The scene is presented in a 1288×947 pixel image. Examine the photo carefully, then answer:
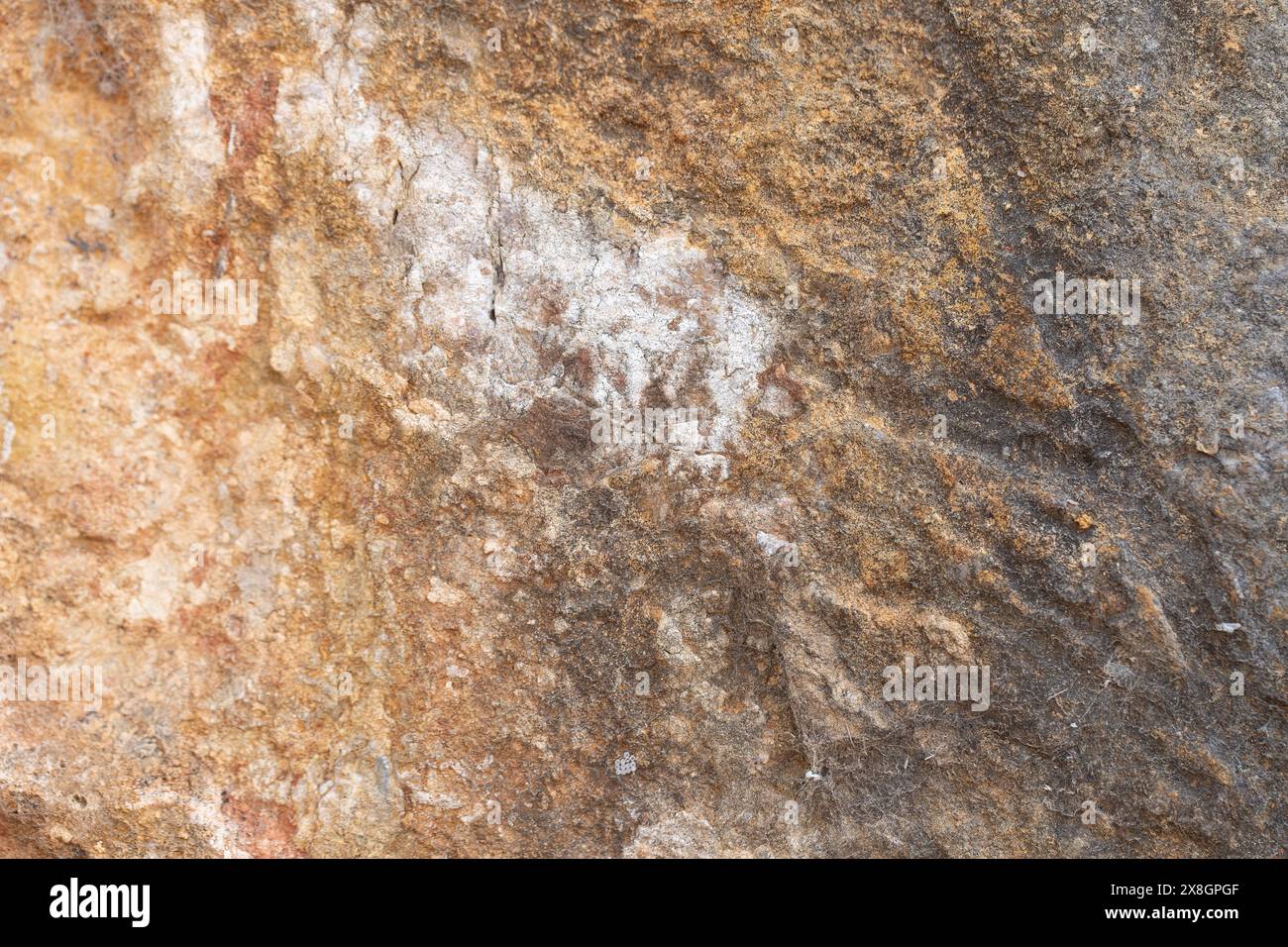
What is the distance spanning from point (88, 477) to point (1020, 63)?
3.72 m

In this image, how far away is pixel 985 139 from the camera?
3.49 meters

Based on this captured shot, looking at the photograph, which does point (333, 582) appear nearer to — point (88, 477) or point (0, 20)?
point (88, 477)
